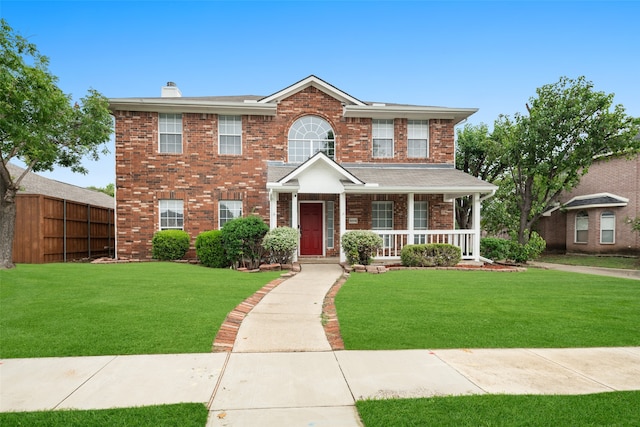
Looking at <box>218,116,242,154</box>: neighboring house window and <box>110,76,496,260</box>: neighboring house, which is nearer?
<box>110,76,496,260</box>: neighboring house

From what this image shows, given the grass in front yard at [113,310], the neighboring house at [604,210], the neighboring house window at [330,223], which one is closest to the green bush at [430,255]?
the neighboring house window at [330,223]

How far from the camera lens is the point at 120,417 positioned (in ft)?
10.2

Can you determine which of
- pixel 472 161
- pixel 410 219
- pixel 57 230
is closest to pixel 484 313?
pixel 410 219

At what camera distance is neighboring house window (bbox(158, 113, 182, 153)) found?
15.2 m

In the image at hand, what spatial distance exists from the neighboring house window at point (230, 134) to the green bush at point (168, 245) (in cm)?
402

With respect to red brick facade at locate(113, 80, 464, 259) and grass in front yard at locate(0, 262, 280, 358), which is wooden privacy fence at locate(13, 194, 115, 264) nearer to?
red brick facade at locate(113, 80, 464, 259)

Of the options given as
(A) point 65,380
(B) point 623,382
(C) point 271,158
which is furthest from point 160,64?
(B) point 623,382

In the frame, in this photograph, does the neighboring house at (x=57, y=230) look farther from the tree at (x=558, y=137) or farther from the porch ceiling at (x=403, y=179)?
the tree at (x=558, y=137)

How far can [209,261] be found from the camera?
13242 millimetres

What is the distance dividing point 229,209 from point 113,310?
9.13 m

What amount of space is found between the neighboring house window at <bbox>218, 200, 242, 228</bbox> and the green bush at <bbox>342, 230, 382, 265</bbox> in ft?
17.0

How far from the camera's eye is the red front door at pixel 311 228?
15555 millimetres

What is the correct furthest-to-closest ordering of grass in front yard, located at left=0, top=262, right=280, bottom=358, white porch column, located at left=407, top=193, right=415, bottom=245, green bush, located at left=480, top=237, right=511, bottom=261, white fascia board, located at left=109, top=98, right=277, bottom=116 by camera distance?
1. green bush, located at left=480, top=237, right=511, bottom=261
2. white fascia board, located at left=109, top=98, right=277, bottom=116
3. white porch column, located at left=407, top=193, right=415, bottom=245
4. grass in front yard, located at left=0, top=262, right=280, bottom=358

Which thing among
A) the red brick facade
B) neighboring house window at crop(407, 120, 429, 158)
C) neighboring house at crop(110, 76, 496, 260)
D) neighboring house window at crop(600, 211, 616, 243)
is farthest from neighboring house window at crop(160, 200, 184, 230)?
neighboring house window at crop(600, 211, 616, 243)
